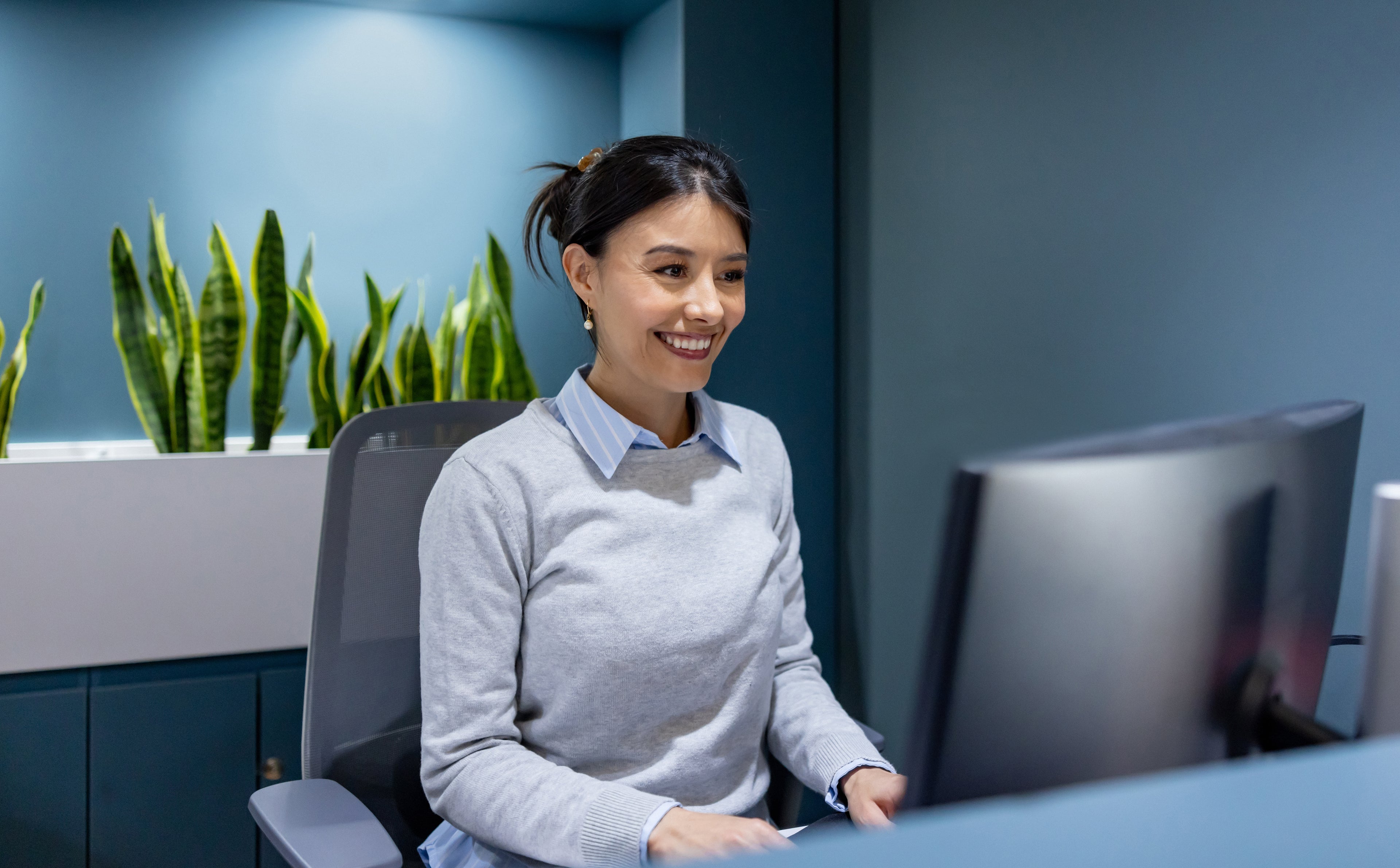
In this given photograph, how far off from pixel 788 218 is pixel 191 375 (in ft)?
4.06

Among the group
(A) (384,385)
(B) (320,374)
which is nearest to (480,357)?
(A) (384,385)

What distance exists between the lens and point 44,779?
1.74 meters

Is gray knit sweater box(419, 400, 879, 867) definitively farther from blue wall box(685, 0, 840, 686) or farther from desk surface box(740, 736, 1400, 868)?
blue wall box(685, 0, 840, 686)

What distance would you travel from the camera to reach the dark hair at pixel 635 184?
44.4 inches

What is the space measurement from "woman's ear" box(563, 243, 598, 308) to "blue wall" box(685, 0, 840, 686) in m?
0.93

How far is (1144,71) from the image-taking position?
4.97 feet

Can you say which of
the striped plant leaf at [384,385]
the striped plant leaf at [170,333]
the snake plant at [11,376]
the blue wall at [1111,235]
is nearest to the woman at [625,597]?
the blue wall at [1111,235]

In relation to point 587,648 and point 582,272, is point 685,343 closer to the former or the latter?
point 582,272

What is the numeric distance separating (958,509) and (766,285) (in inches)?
70.1

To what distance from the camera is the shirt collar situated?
111 centimetres

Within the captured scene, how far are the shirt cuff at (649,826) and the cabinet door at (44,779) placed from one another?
4.40 ft

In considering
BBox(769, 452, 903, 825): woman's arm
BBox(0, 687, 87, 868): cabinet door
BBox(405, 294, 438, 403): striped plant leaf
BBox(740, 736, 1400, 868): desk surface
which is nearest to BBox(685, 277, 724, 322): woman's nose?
BBox(769, 452, 903, 825): woman's arm

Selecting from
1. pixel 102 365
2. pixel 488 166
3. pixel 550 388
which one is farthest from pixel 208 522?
pixel 488 166

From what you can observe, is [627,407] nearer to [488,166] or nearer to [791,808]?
[791,808]
